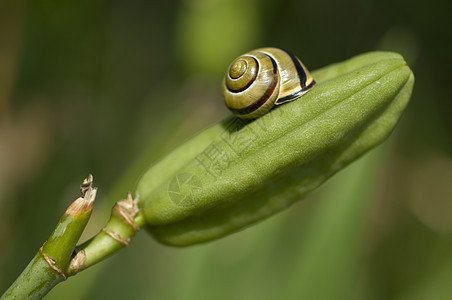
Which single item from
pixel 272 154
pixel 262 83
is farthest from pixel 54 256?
pixel 262 83

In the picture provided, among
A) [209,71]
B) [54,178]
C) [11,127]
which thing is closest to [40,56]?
[11,127]

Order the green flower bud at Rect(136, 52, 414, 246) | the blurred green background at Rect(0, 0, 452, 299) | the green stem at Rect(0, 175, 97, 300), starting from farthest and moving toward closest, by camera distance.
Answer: the blurred green background at Rect(0, 0, 452, 299) < the green flower bud at Rect(136, 52, 414, 246) < the green stem at Rect(0, 175, 97, 300)

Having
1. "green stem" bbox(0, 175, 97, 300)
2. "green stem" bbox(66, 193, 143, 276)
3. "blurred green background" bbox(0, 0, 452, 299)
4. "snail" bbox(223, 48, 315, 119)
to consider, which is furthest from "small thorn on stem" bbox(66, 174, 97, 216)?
"blurred green background" bbox(0, 0, 452, 299)

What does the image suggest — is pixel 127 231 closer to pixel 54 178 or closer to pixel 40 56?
pixel 54 178

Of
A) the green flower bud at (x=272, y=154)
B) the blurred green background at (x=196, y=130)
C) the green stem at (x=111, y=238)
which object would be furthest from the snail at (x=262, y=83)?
the blurred green background at (x=196, y=130)

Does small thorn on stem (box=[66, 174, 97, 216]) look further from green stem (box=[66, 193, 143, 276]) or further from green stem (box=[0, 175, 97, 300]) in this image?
green stem (box=[66, 193, 143, 276])

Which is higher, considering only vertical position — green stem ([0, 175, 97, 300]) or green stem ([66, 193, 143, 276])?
green stem ([0, 175, 97, 300])
